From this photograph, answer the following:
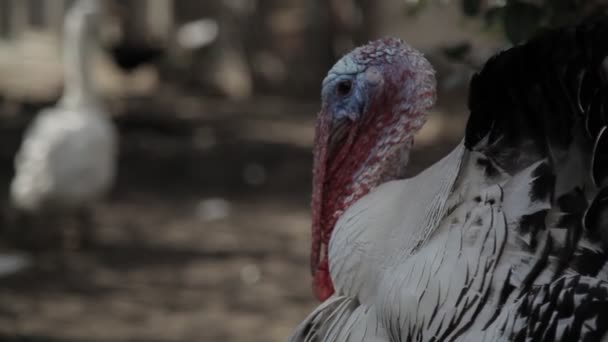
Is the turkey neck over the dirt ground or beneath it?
over

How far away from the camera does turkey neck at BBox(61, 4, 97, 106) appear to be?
7064 mm

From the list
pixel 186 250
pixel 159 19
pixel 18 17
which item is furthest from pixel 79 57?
pixel 18 17

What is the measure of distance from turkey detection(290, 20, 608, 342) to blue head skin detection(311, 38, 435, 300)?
0.67 feet

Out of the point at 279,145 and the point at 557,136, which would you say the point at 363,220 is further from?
the point at 279,145

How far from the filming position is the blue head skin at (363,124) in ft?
8.23

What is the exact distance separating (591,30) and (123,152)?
25.3 ft

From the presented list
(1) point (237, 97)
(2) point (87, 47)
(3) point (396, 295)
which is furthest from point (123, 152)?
(3) point (396, 295)

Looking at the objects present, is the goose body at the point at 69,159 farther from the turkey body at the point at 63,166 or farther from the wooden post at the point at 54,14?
the wooden post at the point at 54,14

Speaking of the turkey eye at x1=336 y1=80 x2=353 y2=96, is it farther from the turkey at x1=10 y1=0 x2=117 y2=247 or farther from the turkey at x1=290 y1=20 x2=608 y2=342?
the turkey at x1=10 y1=0 x2=117 y2=247

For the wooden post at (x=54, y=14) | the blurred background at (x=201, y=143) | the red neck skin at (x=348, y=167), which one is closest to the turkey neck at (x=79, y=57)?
the blurred background at (x=201, y=143)

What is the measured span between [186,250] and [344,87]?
422 centimetres

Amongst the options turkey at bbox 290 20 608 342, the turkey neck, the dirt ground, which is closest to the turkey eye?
turkey at bbox 290 20 608 342

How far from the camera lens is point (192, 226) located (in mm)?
7191

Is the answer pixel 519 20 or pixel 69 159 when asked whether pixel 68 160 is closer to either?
pixel 69 159
